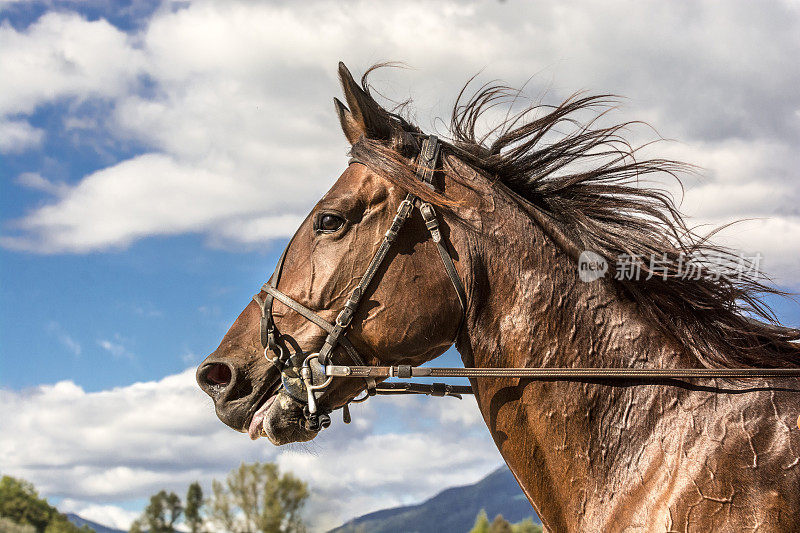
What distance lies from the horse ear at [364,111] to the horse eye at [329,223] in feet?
2.09

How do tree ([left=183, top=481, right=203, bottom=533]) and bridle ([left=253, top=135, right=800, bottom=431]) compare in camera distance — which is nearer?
bridle ([left=253, top=135, right=800, bottom=431])

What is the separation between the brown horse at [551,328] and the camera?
3459 mm

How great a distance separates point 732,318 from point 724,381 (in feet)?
1.75

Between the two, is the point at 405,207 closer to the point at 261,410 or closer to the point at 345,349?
the point at 345,349

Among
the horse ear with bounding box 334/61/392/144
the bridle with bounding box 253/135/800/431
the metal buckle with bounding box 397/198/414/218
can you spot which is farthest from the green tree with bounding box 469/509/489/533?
the metal buckle with bounding box 397/198/414/218

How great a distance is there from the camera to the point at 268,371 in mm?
4051

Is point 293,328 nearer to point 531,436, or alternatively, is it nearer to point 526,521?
point 531,436

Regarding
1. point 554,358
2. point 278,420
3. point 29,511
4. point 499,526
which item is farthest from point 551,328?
point 29,511

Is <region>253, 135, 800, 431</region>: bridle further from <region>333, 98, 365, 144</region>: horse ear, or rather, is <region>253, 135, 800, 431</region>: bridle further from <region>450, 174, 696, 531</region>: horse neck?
<region>333, 98, 365, 144</region>: horse ear

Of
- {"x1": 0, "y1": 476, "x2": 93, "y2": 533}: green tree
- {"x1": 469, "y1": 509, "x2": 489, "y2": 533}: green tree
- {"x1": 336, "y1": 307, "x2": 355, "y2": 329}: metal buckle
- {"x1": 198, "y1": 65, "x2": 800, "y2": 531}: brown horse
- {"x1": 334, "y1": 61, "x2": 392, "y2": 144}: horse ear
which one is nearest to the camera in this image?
{"x1": 198, "y1": 65, "x2": 800, "y2": 531}: brown horse

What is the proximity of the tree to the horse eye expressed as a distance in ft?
163

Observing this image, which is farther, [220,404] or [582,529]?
[220,404]

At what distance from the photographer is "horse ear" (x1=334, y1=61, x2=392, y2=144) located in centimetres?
427

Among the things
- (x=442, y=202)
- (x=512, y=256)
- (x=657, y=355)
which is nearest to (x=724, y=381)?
(x=657, y=355)
